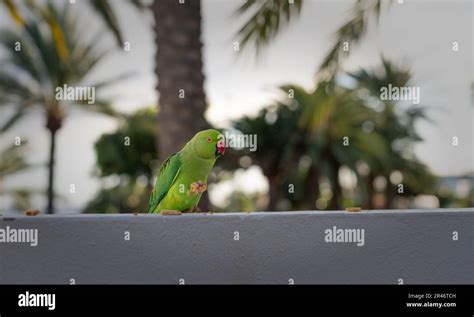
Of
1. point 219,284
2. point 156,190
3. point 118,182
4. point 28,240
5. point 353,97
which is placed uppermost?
point 353,97

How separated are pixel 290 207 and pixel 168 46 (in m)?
13.9

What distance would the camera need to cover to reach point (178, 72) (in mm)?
6785

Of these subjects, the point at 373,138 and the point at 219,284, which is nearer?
the point at 219,284

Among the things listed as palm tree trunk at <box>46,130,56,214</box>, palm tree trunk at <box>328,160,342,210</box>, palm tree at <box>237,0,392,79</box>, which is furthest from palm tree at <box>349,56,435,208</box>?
palm tree at <box>237,0,392,79</box>

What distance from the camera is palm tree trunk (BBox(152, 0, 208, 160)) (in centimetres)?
673

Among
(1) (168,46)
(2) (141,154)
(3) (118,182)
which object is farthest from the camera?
(3) (118,182)

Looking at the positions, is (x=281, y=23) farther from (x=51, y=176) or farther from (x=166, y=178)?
(x=51, y=176)

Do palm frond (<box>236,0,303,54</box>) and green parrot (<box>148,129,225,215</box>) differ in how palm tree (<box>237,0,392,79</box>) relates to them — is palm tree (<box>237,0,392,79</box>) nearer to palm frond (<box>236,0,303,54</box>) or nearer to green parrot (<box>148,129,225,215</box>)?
palm frond (<box>236,0,303,54</box>)

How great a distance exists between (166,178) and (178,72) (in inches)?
100

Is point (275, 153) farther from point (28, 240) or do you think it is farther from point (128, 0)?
point (28, 240)

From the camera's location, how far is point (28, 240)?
3809 mm

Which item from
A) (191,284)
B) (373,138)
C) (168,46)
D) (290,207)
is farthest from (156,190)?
(290,207)

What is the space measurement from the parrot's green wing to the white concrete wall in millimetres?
724

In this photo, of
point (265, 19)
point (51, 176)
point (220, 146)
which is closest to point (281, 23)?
point (265, 19)
